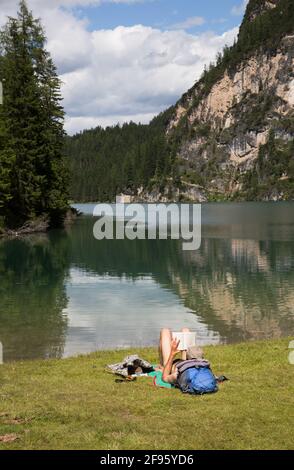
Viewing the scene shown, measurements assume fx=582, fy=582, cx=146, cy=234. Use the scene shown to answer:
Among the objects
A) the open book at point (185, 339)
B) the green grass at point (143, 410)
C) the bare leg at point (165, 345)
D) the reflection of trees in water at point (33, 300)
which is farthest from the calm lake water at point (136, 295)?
the open book at point (185, 339)

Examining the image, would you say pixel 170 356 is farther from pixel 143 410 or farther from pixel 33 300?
pixel 33 300

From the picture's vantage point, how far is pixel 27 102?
66812 mm

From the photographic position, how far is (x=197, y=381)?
1128cm

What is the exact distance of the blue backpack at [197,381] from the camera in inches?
441

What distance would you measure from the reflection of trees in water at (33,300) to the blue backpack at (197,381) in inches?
291

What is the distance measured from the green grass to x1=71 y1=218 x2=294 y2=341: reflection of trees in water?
8.21 metres

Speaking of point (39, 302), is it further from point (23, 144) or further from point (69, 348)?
point (23, 144)

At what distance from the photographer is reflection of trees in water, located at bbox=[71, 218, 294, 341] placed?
76.2ft

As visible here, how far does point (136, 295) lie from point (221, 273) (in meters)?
8.64

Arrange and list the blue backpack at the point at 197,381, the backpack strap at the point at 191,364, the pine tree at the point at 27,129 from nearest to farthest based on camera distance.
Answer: the blue backpack at the point at 197,381, the backpack strap at the point at 191,364, the pine tree at the point at 27,129

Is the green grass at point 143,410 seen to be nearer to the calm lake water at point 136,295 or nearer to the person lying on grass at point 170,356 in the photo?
the person lying on grass at point 170,356

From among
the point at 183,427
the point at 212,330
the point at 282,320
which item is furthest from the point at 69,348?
the point at 183,427

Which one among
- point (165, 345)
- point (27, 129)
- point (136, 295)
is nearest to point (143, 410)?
point (165, 345)
